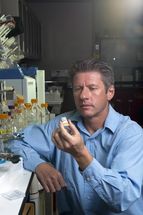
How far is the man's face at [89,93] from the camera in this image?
50.2 inches

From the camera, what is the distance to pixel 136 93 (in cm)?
656

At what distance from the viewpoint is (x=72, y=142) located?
100cm

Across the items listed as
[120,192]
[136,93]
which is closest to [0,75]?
[120,192]

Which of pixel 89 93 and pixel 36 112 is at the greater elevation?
pixel 89 93

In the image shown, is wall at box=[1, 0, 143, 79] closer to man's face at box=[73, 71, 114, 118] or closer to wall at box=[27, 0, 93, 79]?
wall at box=[27, 0, 93, 79]

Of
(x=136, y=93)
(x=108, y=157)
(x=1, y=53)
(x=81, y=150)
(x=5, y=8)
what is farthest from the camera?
(x=136, y=93)

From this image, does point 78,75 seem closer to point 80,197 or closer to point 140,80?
point 80,197

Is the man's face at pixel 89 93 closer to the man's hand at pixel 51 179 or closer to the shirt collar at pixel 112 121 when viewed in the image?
the shirt collar at pixel 112 121

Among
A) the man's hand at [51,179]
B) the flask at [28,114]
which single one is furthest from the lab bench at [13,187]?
the flask at [28,114]

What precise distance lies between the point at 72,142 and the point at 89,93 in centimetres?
33

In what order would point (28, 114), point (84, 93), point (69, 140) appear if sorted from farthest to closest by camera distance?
point (28, 114)
point (84, 93)
point (69, 140)

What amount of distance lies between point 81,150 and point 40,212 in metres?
0.95

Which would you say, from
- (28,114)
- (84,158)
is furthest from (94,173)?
(28,114)

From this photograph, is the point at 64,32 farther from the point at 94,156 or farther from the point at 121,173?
the point at 121,173
